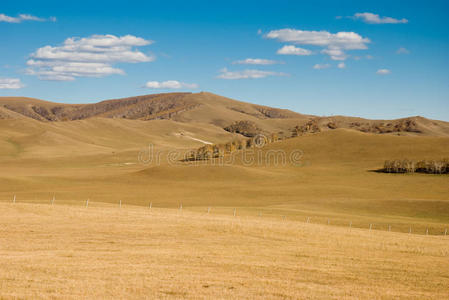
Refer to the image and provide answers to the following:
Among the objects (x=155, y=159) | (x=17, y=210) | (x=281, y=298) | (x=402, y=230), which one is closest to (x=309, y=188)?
(x=402, y=230)

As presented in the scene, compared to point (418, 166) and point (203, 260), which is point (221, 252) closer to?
point (203, 260)

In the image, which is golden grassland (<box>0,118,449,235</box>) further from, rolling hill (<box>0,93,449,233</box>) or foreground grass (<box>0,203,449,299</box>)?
foreground grass (<box>0,203,449,299</box>)

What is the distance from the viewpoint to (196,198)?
2721 inches

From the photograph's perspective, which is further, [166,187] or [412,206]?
[166,187]

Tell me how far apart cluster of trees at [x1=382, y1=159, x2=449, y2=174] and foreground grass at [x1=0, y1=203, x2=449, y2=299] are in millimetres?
69108

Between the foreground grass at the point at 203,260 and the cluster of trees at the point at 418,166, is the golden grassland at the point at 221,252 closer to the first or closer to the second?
the foreground grass at the point at 203,260

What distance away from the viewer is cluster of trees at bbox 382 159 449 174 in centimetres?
9294

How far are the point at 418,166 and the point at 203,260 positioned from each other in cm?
8537

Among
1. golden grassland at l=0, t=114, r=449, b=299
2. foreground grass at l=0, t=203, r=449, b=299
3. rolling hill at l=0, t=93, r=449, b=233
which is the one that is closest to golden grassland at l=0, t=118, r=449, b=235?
rolling hill at l=0, t=93, r=449, b=233

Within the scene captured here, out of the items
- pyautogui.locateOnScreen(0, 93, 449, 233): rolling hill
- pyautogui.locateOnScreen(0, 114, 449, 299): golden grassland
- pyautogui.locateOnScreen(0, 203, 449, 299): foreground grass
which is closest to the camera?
pyautogui.locateOnScreen(0, 203, 449, 299): foreground grass

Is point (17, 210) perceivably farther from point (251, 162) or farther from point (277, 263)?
point (251, 162)

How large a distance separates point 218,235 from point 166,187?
5868 cm

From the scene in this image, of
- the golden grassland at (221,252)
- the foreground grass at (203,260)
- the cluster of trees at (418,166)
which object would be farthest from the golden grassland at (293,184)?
the foreground grass at (203,260)

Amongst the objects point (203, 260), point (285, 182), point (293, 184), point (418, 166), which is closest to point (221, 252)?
point (203, 260)
